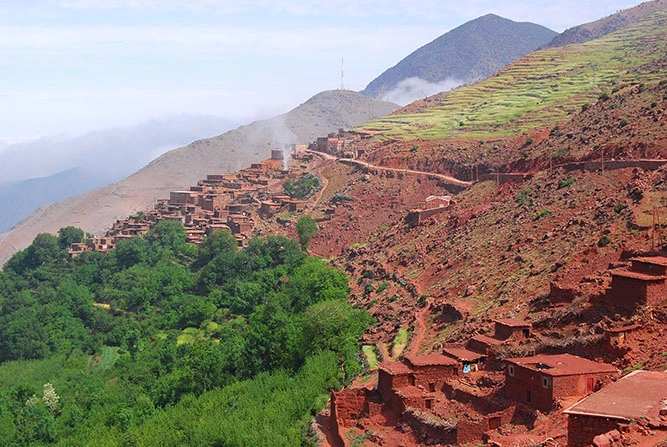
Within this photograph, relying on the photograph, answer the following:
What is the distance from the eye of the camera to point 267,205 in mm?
58781

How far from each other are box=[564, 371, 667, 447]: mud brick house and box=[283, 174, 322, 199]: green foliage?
1753 inches

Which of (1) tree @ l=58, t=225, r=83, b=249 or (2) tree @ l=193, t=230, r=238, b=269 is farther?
(1) tree @ l=58, t=225, r=83, b=249

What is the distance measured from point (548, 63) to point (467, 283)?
58.4 meters

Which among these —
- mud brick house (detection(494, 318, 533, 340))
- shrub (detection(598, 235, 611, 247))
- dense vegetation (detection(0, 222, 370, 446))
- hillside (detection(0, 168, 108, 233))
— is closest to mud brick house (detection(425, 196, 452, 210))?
dense vegetation (detection(0, 222, 370, 446))

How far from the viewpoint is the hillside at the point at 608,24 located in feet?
411

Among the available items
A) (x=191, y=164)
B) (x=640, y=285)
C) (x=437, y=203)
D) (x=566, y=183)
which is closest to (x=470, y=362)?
(x=640, y=285)

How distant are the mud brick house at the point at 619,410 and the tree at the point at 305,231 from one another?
35.0m

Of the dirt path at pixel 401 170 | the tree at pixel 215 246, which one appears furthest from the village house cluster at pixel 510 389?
the tree at pixel 215 246

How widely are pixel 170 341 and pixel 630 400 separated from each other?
3136 centimetres

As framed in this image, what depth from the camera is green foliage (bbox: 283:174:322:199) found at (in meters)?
59.3

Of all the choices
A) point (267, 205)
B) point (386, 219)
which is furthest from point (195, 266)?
point (386, 219)

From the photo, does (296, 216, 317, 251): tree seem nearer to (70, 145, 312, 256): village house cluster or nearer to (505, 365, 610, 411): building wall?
(70, 145, 312, 256): village house cluster

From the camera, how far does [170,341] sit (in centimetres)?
4322

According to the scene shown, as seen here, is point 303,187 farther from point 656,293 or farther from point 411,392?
point 656,293
